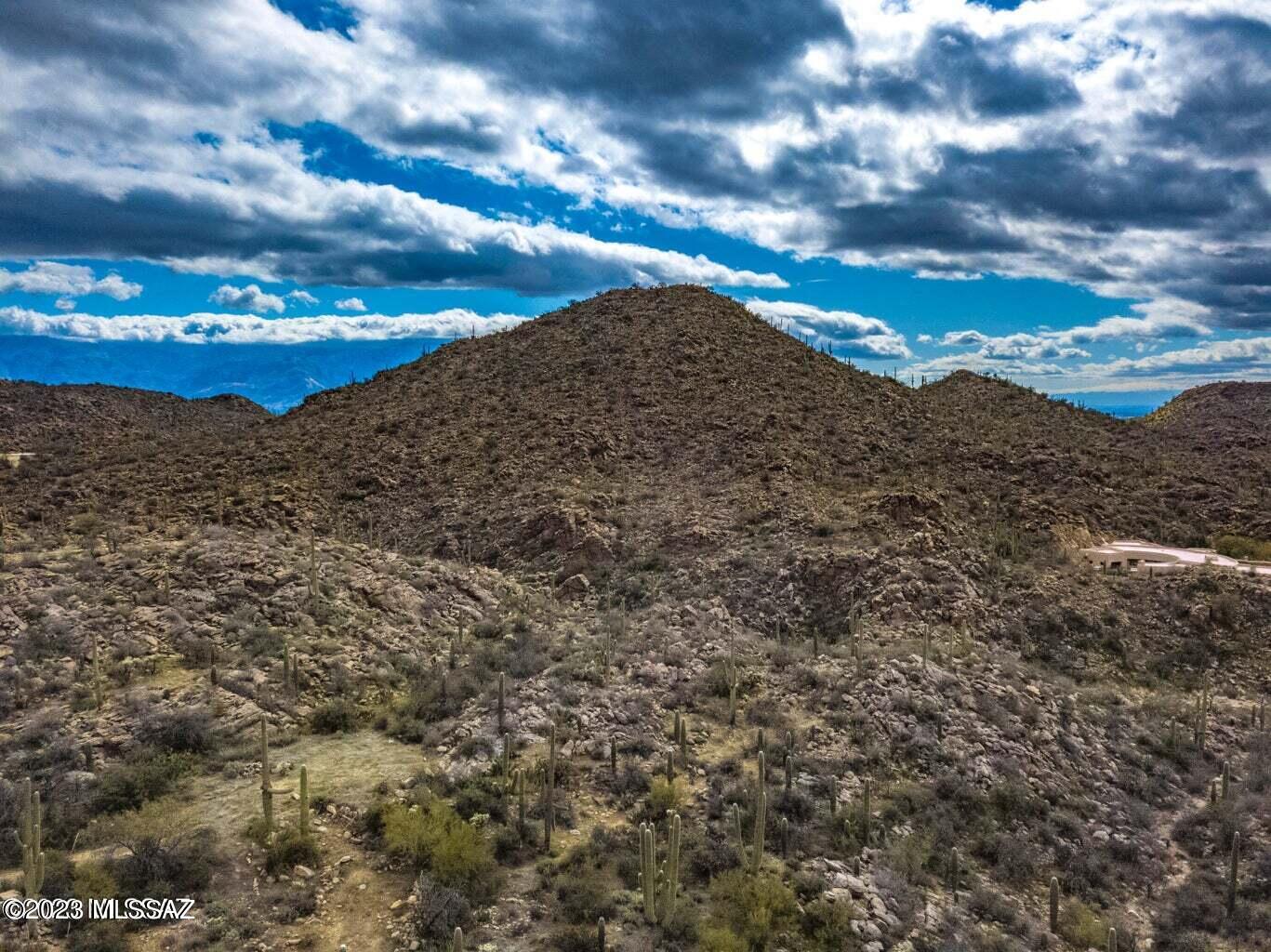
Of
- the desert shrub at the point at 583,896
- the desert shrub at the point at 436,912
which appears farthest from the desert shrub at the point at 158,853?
the desert shrub at the point at 583,896

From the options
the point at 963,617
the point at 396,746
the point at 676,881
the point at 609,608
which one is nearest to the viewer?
the point at 676,881

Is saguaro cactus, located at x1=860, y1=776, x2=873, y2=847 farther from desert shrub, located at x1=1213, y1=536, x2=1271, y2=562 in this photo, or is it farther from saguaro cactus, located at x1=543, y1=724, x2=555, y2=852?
desert shrub, located at x1=1213, y1=536, x2=1271, y2=562

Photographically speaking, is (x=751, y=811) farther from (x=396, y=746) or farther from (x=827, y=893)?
(x=396, y=746)

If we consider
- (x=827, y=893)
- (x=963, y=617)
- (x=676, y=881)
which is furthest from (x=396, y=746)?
(x=963, y=617)

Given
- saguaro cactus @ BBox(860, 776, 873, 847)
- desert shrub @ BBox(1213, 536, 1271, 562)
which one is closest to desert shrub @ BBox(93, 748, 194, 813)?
saguaro cactus @ BBox(860, 776, 873, 847)

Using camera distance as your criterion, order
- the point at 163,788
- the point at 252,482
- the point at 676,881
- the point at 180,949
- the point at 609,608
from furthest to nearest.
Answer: the point at 252,482 → the point at 609,608 → the point at 163,788 → the point at 676,881 → the point at 180,949
